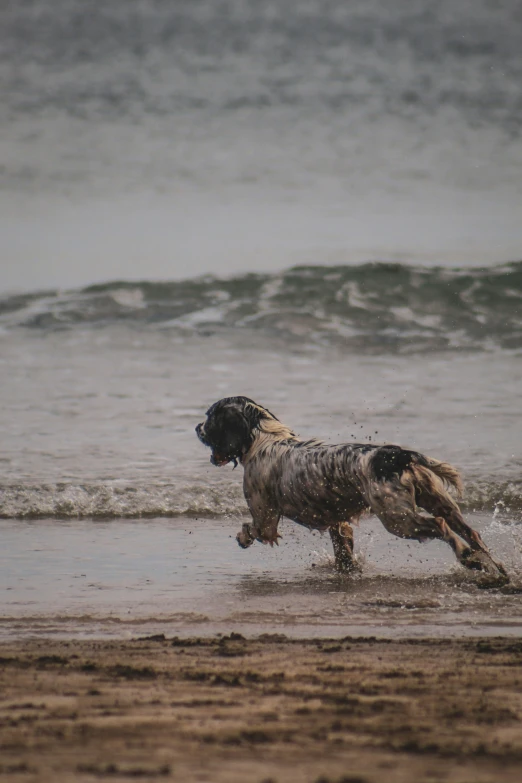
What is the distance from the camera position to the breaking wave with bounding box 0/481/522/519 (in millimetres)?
8648

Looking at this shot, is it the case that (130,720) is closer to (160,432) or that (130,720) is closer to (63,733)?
(63,733)

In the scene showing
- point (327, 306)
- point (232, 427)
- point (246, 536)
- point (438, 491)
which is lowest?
point (246, 536)

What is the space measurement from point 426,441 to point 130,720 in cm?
921

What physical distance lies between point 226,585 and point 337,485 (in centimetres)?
91

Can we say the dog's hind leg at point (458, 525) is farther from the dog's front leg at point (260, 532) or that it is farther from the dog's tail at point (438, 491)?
the dog's front leg at point (260, 532)

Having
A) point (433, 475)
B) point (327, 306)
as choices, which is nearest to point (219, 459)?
point (433, 475)

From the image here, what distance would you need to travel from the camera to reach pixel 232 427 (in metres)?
6.61

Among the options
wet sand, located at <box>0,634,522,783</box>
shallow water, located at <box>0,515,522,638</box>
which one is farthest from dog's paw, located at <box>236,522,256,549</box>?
wet sand, located at <box>0,634,522,783</box>

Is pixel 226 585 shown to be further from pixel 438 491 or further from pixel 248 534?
pixel 438 491

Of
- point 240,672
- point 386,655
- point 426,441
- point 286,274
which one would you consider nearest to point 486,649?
point 386,655

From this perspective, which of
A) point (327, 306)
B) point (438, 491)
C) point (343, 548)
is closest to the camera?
point (438, 491)

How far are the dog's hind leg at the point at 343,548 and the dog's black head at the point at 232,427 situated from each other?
0.85m

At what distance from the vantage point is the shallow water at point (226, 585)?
14.6ft

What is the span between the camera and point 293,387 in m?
15.7
